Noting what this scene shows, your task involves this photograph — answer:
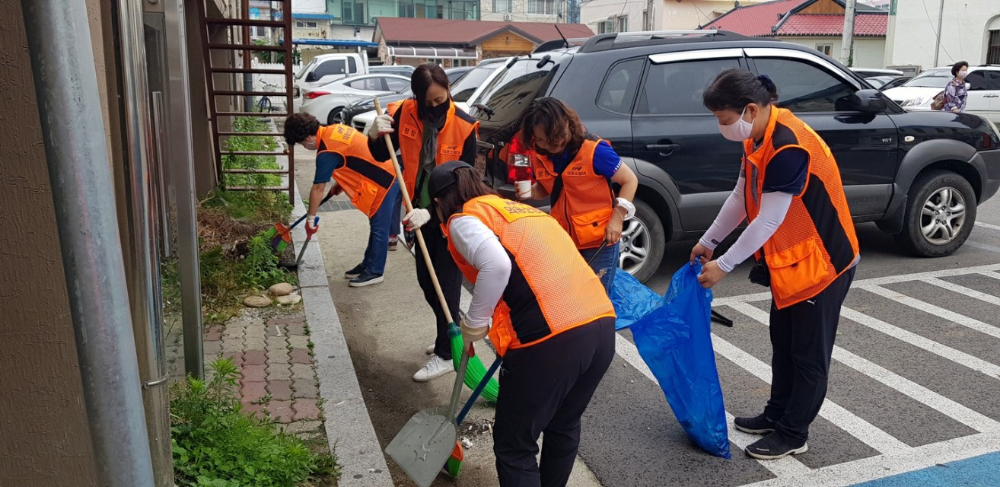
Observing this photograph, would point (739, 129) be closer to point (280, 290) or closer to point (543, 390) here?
point (543, 390)

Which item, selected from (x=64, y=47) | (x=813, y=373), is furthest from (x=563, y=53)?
(x=64, y=47)

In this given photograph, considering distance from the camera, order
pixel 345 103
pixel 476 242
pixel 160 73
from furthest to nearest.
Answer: pixel 345 103 → pixel 160 73 → pixel 476 242

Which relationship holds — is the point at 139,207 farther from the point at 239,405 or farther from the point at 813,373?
the point at 813,373

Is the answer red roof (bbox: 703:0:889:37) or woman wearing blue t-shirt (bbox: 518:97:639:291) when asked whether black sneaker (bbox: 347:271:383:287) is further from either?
red roof (bbox: 703:0:889:37)

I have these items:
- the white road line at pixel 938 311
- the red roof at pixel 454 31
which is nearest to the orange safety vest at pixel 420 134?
the white road line at pixel 938 311

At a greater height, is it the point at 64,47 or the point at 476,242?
the point at 64,47

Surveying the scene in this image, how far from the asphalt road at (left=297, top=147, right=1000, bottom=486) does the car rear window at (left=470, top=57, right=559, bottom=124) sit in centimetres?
149

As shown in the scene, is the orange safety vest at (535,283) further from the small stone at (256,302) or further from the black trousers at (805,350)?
the small stone at (256,302)

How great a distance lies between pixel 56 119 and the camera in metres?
1.49

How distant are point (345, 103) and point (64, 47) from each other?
17.1 meters

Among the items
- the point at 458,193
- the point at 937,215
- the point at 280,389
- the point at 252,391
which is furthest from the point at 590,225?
the point at 937,215

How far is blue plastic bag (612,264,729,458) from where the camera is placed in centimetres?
351

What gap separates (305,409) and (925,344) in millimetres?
3718

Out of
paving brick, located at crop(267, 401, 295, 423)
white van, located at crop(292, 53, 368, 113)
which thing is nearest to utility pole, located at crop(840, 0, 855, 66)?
white van, located at crop(292, 53, 368, 113)
